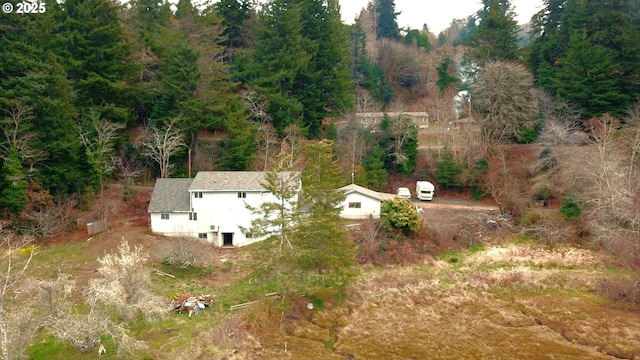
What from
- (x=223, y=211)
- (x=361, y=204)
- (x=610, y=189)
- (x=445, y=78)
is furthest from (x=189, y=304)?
(x=445, y=78)

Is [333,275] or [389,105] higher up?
[389,105]

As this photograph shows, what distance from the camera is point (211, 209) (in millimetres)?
28391

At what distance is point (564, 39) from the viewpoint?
40.8m

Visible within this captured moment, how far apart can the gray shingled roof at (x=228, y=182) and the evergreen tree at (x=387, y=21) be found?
141 ft

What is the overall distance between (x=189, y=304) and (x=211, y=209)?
8427mm

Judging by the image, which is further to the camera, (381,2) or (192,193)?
(381,2)

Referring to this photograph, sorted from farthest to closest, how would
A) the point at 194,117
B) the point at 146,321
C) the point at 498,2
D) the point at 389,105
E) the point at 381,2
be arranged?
the point at 381,2 → the point at 389,105 → the point at 498,2 → the point at 194,117 → the point at 146,321

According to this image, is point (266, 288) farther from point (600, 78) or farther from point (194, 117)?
point (600, 78)

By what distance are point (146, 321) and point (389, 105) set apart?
41481 millimetres

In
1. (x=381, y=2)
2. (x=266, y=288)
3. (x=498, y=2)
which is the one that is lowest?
(x=266, y=288)

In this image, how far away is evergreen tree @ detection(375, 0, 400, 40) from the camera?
214 feet

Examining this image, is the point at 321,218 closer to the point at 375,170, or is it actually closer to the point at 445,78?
the point at 375,170

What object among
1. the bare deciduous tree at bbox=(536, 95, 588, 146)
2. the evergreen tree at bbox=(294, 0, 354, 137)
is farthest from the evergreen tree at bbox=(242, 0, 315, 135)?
the bare deciduous tree at bbox=(536, 95, 588, 146)

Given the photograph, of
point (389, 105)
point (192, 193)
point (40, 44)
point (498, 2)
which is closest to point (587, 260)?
point (192, 193)
